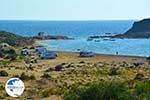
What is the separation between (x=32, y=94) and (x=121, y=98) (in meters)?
11.6

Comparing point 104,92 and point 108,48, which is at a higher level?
point 104,92

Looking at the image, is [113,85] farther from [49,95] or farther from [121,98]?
[49,95]

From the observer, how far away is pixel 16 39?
12212 centimetres

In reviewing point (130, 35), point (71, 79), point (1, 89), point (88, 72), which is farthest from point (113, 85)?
point (130, 35)

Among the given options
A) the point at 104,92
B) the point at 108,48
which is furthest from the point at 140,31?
the point at 104,92

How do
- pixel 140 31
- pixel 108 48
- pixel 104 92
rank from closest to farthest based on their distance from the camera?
pixel 104 92, pixel 108 48, pixel 140 31

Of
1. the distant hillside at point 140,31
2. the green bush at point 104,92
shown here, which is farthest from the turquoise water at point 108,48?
the green bush at point 104,92

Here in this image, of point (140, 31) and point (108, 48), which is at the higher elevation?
point (108, 48)

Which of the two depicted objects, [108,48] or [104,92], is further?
[108,48]

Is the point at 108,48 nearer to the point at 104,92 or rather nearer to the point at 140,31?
the point at 140,31

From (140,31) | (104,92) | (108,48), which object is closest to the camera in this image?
(104,92)

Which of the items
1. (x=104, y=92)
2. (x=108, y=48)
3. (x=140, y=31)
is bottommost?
(x=140, y=31)

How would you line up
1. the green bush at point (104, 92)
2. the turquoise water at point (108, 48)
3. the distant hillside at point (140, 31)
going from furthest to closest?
the distant hillside at point (140, 31) → the turquoise water at point (108, 48) → the green bush at point (104, 92)

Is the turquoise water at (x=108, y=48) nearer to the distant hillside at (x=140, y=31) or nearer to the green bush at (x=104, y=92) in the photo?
the distant hillside at (x=140, y=31)
